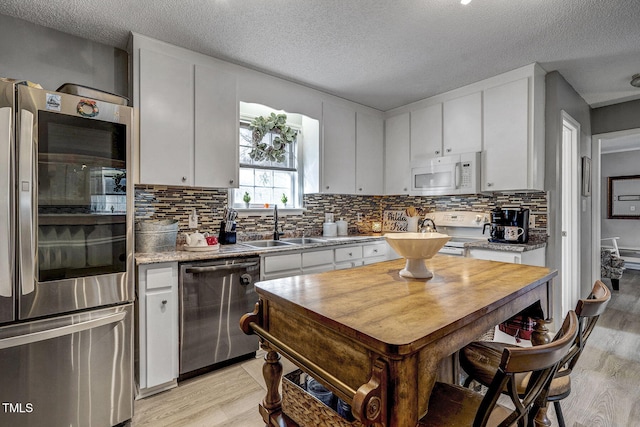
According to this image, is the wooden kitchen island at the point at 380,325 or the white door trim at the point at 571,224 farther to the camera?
the white door trim at the point at 571,224

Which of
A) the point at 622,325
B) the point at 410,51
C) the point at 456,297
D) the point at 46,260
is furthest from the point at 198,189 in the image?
the point at 622,325

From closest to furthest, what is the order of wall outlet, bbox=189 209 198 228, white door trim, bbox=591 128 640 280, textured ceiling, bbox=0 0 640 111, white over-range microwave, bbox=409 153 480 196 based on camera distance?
textured ceiling, bbox=0 0 640 111
wall outlet, bbox=189 209 198 228
white over-range microwave, bbox=409 153 480 196
white door trim, bbox=591 128 640 280

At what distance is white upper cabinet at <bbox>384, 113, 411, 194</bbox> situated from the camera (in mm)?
3875

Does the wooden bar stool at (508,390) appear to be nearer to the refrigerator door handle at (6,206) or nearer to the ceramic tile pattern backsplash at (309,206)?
the refrigerator door handle at (6,206)

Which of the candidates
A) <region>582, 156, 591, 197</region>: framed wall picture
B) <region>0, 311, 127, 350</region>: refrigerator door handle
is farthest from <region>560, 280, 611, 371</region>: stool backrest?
<region>582, 156, 591, 197</region>: framed wall picture

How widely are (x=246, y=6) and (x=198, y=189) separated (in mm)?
1517

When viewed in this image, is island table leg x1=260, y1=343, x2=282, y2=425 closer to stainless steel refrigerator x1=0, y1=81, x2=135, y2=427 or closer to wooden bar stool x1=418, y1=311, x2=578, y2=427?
wooden bar stool x1=418, y1=311, x2=578, y2=427

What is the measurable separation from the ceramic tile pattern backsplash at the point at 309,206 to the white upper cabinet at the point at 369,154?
308mm

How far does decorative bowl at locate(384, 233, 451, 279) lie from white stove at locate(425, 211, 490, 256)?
6.12 ft

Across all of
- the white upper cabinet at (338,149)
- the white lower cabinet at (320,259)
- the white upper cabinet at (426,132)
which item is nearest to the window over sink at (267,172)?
the white upper cabinet at (338,149)

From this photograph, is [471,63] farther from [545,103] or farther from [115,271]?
[115,271]

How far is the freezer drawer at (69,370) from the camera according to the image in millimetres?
1513

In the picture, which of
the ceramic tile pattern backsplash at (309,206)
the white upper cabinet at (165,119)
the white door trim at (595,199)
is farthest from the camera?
the white door trim at (595,199)

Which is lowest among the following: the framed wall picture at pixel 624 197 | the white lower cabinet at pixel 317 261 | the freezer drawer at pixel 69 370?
the freezer drawer at pixel 69 370
